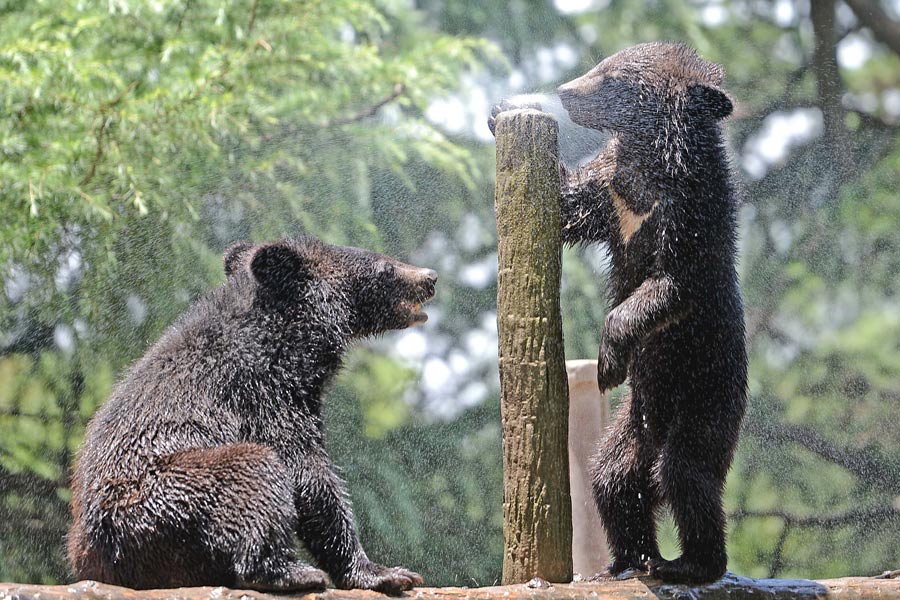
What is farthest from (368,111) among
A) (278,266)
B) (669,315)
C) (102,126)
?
(669,315)

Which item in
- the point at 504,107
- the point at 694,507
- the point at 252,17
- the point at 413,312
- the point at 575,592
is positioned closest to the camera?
the point at 575,592

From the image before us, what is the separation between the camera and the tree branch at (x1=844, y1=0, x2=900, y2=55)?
9242 millimetres

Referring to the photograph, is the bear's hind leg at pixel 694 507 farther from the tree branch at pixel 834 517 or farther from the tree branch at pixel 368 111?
the tree branch at pixel 834 517

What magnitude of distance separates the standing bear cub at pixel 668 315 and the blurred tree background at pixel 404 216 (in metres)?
3.89

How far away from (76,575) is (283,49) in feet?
16.6

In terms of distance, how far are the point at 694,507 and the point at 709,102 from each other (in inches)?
59.5

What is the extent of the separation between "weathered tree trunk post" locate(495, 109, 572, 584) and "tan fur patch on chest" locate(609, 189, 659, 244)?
1.15 feet

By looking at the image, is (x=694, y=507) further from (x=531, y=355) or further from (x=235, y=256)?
(x=235, y=256)

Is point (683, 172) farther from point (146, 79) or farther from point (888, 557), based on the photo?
point (888, 557)

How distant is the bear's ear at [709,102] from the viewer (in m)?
3.66

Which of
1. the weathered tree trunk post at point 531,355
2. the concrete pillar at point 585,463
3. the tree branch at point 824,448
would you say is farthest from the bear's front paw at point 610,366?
the tree branch at point 824,448

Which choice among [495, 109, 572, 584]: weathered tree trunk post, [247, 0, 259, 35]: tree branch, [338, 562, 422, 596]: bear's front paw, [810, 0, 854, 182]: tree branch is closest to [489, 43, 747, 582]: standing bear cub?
[495, 109, 572, 584]: weathered tree trunk post

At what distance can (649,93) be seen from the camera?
3.73 m

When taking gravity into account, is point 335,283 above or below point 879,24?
below
